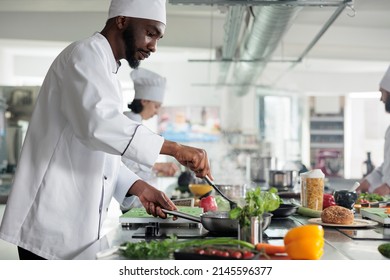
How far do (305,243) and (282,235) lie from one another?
49cm

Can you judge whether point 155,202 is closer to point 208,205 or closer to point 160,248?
point 208,205

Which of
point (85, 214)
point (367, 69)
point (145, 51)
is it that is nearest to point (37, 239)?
point (85, 214)

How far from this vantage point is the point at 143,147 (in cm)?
187

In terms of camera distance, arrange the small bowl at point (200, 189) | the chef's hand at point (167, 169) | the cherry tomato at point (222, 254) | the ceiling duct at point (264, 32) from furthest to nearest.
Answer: the ceiling duct at point (264, 32)
the chef's hand at point (167, 169)
the small bowl at point (200, 189)
the cherry tomato at point (222, 254)

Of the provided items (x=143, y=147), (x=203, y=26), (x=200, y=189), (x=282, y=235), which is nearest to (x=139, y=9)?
(x=143, y=147)

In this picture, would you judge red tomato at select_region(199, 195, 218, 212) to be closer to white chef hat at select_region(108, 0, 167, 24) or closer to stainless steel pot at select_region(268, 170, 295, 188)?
white chef hat at select_region(108, 0, 167, 24)

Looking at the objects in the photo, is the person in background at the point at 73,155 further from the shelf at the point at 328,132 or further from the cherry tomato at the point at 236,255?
the shelf at the point at 328,132

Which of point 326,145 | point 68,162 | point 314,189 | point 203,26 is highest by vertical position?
point 203,26

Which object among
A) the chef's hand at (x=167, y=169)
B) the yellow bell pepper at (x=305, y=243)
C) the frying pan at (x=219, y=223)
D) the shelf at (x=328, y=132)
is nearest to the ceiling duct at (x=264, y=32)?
the chef's hand at (x=167, y=169)

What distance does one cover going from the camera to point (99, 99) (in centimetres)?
186

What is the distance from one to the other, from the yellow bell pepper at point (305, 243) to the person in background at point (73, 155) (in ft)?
1.79

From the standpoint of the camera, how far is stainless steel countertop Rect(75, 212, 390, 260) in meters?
1.59

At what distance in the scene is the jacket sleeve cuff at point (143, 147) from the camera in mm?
1855
